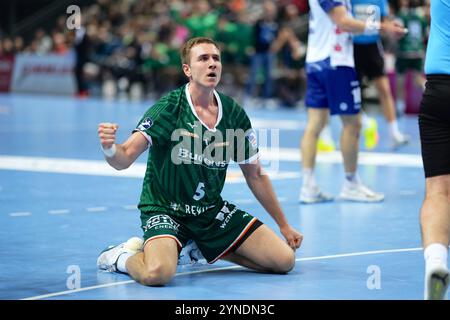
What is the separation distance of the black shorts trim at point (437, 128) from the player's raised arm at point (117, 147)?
166 centimetres

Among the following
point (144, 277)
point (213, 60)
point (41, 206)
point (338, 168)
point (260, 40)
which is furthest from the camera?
point (260, 40)

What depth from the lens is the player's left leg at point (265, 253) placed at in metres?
5.81

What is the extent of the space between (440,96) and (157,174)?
185cm

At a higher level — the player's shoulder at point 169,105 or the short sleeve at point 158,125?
the player's shoulder at point 169,105

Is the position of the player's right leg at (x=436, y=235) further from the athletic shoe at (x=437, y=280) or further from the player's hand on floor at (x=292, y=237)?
the player's hand on floor at (x=292, y=237)

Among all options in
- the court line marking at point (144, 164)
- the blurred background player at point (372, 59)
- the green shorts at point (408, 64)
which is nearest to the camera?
the blurred background player at point (372, 59)

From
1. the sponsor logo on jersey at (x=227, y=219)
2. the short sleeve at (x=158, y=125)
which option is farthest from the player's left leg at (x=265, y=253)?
the short sleeve at (x=158, y=125)

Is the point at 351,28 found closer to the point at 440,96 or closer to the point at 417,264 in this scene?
the point at 417,264

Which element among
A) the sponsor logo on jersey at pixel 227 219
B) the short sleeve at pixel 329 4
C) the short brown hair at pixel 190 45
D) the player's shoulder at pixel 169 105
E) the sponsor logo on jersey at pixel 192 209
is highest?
the short sleeve at pixel 329 4

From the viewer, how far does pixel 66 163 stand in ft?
38.1

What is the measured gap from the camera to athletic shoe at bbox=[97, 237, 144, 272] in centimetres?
580

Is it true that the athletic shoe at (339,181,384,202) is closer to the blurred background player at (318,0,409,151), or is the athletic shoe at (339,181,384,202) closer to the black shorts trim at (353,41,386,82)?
the blurred background player at (318,0,409,151)

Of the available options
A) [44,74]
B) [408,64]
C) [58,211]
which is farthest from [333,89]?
[44,74]
